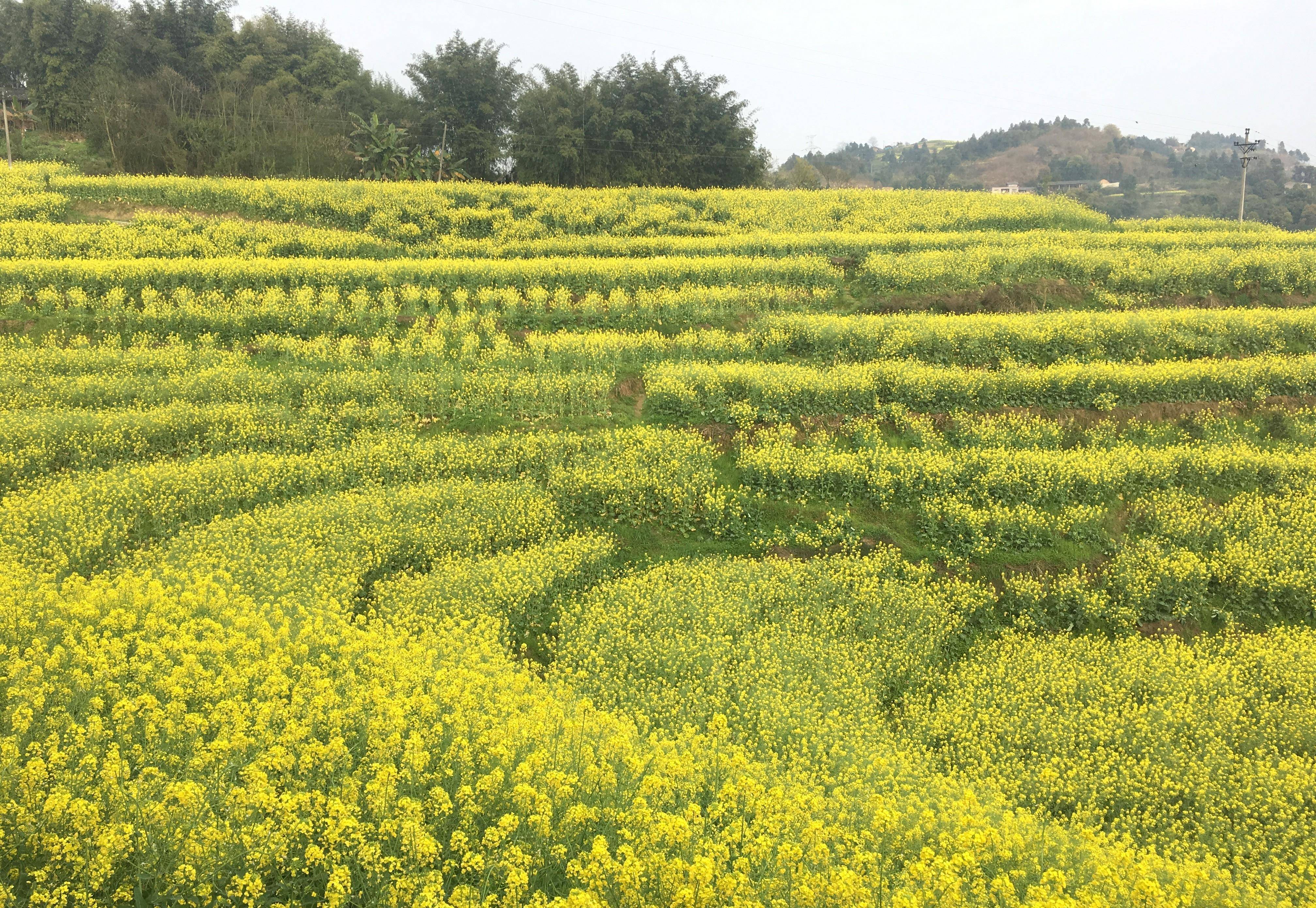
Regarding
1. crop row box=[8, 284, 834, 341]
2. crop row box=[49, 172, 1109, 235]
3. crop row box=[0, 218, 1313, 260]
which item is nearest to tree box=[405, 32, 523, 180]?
crop row box=[49, 172, 1109, 235]

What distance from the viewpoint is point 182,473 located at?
40.3ft

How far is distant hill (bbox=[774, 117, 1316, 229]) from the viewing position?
57.6 m

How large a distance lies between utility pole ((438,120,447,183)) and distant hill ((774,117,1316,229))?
945 inches

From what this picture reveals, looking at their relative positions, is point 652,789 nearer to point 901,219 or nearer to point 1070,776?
point 1070,776

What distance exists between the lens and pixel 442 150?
121 ft

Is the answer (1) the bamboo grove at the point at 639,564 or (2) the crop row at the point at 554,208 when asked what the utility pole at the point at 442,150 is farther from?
(1) the bamboo grove at the point at 639,564

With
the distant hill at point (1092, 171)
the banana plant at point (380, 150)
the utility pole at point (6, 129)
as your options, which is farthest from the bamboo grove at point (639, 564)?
the distant hill at point (1092, 171)

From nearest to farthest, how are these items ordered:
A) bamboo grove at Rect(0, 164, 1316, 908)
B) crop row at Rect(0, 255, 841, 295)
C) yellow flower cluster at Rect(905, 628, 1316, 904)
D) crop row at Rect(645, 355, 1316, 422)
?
bamboo grove at Rect(0, 164, 1316, 908) → yellow flower cluster at Rect(905, 628, 1316, 904) → crop row at Rect(645, 355, 1316, 422) → crop row at Rect(0, 255, 841, 295)

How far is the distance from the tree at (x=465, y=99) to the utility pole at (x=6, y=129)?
16.4 meters

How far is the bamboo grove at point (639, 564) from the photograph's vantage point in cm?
516

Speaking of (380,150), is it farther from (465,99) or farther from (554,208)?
(554,208)

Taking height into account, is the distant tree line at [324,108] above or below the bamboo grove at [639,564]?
above

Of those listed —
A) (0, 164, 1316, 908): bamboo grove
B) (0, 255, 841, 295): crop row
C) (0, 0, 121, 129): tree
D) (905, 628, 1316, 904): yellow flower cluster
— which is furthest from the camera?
(0, 0, 121, 129): tree

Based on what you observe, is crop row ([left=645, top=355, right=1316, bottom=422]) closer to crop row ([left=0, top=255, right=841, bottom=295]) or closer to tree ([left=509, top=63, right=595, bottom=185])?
crop row ([left=0, top=255, right=841, bottom=295])
